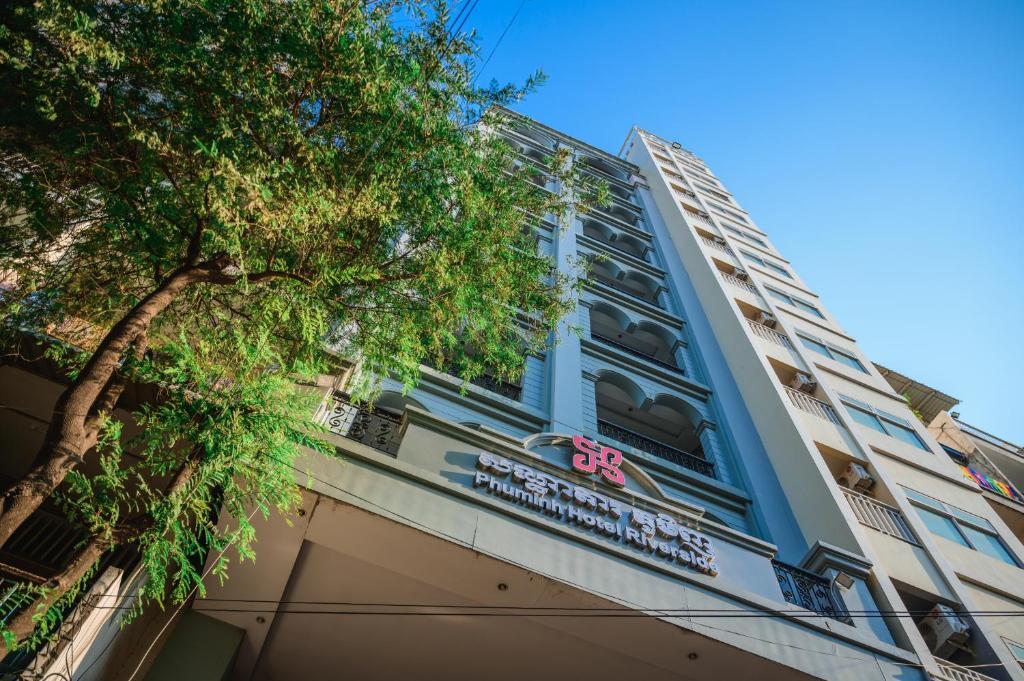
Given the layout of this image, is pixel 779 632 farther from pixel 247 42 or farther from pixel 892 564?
pixel 247 42

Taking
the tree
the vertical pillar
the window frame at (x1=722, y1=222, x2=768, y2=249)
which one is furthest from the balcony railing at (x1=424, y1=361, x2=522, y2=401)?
the window frame at (x1=722, y1=222, x2=768, y2=249)

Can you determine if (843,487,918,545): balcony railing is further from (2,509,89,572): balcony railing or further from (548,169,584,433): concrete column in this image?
(2,509,89,572): balcony railing

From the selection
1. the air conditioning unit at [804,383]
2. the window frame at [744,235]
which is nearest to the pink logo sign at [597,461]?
the air conditioning unit at [804,383]

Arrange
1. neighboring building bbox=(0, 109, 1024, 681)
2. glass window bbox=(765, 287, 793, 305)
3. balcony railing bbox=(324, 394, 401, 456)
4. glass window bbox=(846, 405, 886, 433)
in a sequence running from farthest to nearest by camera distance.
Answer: glass window bbox=(765, 287, 793, 305) < glass window bbox=(846, 405, 886, 433) < balcony railing bbox=(324, 394, 401, 456) < neighboring building bbox=(0, 109, 1024, 681)

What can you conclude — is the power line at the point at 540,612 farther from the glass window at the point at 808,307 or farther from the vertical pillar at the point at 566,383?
the glass window at the point at 808,307

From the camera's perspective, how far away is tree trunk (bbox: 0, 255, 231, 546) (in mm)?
3633

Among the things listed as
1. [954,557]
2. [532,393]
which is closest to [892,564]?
[954,557]

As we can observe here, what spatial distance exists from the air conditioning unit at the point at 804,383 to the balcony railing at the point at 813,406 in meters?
0.47

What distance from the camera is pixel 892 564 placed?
30.4 feet

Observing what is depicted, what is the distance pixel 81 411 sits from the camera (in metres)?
4.10

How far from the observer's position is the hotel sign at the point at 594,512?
22.7ft

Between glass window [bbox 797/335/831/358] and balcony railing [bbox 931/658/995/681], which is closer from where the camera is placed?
balcony railing [bbox 931/658/995/681]

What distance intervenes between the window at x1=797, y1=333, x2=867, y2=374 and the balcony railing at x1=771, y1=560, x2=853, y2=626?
34.2 ft

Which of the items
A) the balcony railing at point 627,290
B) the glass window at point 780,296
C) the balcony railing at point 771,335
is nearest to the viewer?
the balcony railing at point 771,335
